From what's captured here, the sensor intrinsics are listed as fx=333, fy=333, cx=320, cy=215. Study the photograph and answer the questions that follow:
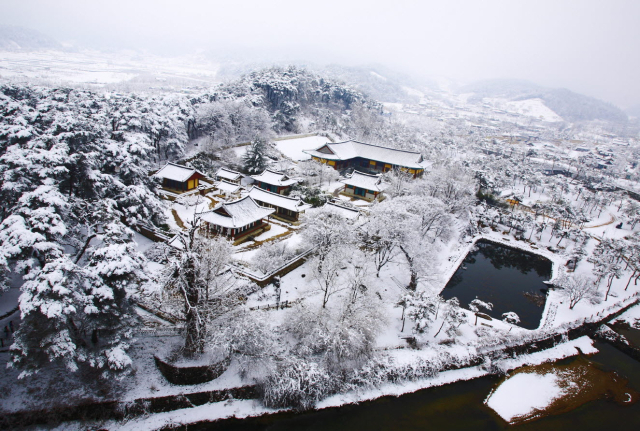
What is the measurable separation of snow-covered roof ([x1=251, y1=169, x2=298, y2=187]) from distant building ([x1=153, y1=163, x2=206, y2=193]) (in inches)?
256

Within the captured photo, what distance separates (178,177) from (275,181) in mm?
10240

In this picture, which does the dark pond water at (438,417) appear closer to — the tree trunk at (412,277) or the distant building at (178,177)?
the tree trunk at (412,277)

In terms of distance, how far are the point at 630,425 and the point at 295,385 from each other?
687 inches

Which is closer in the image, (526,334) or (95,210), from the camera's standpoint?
(95,210)

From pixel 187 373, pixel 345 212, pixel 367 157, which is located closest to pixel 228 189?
pixel 345 212

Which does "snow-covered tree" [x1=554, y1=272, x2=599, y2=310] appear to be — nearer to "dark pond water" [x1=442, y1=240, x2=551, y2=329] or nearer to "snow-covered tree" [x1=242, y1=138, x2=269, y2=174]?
"dark pond water" [x1=442, y1=240, x2=551, y2=329]

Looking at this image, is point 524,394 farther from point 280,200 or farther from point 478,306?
point 280,200

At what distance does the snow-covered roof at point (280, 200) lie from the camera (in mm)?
32266

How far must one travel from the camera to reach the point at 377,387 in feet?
57.7

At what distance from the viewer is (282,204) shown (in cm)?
3269

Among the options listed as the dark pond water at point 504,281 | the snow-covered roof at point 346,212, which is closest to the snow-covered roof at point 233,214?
the snow-covered roof at point 346,212

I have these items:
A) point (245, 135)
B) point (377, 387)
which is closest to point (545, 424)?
point (377, 387)

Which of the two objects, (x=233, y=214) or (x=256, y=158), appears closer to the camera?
(x=233, y=214)

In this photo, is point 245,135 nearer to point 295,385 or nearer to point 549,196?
point 295,385
